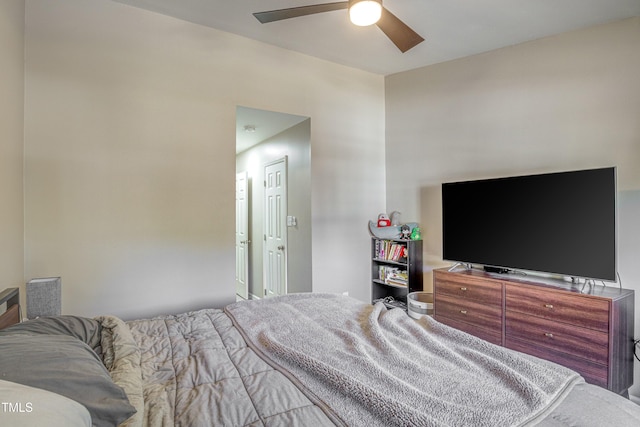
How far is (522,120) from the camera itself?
2.91 metres

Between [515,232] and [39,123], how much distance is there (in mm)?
3654

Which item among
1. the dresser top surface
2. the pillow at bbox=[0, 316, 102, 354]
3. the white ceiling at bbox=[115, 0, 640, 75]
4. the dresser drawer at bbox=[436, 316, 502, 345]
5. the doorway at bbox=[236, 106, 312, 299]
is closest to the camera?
the pillow at bbox=[0, 316, 102, 354]

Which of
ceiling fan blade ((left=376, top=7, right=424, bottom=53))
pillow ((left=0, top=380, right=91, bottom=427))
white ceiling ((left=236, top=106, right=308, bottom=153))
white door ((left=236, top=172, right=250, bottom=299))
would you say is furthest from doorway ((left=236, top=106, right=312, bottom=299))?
pillow ((left=0, top=380, right=91, bottom=427))

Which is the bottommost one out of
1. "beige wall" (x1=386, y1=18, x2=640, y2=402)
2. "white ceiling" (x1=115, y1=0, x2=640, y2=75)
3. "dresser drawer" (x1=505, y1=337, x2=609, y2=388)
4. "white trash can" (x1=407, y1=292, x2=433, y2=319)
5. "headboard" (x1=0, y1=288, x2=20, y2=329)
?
"dresser drawer" (x1=505, y1=337, x2=609, y2=388)

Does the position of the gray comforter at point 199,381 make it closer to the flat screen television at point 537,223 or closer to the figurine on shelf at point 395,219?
the flat screen television at point 537,223

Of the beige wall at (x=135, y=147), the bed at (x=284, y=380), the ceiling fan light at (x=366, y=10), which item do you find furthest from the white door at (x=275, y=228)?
the bed at (x=284, y=380)

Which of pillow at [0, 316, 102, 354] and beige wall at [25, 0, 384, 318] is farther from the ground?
beige wall at [25, 0, 384, 318]

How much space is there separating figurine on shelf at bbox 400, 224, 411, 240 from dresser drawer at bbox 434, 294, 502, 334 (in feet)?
2.60

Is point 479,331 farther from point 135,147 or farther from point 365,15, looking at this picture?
point 135,147

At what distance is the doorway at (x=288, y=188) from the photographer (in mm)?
3564

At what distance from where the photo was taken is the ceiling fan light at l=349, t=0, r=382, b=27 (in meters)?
1.71

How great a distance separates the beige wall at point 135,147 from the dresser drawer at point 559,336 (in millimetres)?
2345

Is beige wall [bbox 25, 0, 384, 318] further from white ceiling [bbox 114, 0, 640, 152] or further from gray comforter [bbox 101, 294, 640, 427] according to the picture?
gray comforter [bbox 101, 294, 640, 427]

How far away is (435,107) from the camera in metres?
3.55
